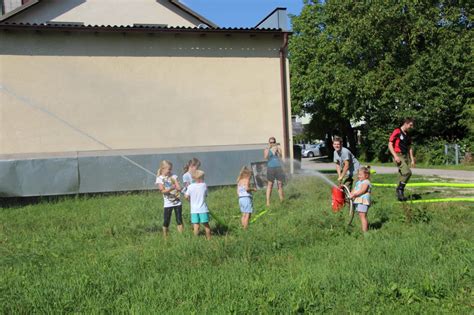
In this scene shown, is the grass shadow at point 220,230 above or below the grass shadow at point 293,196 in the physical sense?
below

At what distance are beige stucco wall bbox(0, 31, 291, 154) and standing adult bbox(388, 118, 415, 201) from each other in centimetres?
483

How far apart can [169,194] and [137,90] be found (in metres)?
6.45

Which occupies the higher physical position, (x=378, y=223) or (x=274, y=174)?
(x=274, y=174)

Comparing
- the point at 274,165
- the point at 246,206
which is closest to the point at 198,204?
the point at 246,206

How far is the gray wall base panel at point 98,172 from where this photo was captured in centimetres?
1199

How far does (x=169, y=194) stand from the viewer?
302 inches

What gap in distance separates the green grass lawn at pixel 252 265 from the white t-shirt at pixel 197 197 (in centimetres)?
52

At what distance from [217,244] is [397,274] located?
228 cm

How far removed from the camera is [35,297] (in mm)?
4297

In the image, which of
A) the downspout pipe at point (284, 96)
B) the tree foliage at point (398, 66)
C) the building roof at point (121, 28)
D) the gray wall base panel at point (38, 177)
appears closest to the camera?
the gray wall base panel at point (38, 177)

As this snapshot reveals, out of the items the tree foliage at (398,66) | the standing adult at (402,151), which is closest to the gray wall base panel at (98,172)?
the standing adult at (402,151)

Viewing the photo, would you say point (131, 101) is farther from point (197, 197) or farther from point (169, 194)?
point (197, 197)

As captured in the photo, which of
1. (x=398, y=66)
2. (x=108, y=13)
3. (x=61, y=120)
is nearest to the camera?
(x=61, y=120)

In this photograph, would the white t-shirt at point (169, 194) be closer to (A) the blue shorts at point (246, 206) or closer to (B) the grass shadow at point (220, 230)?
(B) the grass shadow at point (220, 230)
